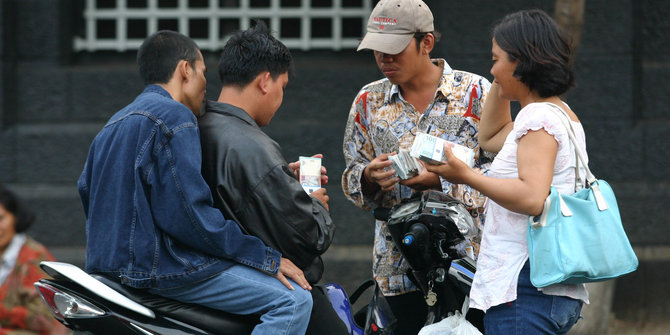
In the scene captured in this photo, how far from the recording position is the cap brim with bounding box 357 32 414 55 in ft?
10.5

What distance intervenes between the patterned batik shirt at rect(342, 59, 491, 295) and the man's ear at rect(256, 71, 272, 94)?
61cm

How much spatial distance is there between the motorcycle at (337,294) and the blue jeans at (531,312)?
326mm

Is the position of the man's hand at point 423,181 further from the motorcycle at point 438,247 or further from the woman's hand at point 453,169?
the woman's hand at point 453,169

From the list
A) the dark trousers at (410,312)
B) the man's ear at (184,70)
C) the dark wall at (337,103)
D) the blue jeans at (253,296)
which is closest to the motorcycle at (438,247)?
the dark trousers at (410,312)

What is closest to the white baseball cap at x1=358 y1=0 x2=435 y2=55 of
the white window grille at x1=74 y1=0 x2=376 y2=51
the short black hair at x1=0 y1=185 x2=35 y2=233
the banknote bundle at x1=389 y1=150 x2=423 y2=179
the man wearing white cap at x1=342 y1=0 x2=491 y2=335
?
the man wearing white cap at x1=342 y1=0 x2=491 y2=335

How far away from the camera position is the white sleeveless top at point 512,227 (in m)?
2.46

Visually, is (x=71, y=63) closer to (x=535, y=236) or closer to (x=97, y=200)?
(x=97, y=200)

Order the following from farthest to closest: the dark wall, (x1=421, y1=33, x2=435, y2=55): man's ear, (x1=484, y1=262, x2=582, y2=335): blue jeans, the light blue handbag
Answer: the dark wall
(x1=421, y1=33, x2=435, y2=55): man's ear
(x1=484, y1=262, x2=582, y2=335): blue jeans
the light blue handbag

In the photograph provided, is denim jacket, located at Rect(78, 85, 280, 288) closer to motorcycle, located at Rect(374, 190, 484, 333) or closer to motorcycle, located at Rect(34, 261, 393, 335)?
motorcycle, located at Rect(34, 261, 393, 335)

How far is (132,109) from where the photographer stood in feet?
8.74

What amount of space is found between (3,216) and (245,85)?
1.78 metres

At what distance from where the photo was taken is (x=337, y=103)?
6531 mm

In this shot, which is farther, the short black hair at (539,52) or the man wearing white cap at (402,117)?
the man wearing white cap at (402,117)

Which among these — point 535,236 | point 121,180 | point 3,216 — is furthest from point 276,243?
point 3,216
